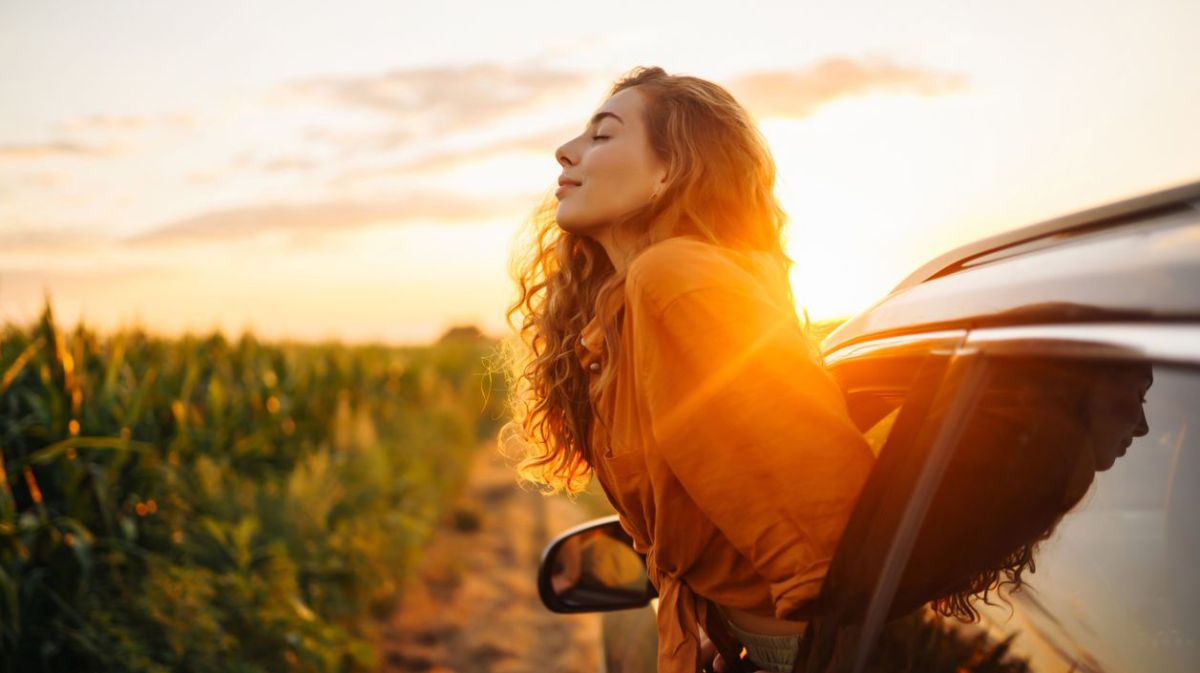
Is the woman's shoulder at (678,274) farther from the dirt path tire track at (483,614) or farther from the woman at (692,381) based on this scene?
the dirt path tire track at (483,614)

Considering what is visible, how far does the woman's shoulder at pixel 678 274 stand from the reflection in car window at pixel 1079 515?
0.50 metres

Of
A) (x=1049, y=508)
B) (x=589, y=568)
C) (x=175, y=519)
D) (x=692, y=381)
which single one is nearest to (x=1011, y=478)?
(x=1049, y=508)

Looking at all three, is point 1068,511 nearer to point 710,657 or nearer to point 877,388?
point 877,388

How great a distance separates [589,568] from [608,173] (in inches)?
44.6

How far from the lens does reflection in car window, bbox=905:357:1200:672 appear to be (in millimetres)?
1074

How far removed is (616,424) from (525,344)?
0.83m

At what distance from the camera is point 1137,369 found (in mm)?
1067

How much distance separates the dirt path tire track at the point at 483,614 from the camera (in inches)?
261

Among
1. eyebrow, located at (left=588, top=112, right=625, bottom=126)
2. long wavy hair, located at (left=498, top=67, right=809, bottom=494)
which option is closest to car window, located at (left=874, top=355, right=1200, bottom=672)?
long wavy hair, located at (left=498, top=67, right=809, bottom=494)

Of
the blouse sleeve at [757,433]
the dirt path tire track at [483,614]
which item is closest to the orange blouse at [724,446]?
the blouse sleeve at [757,433]

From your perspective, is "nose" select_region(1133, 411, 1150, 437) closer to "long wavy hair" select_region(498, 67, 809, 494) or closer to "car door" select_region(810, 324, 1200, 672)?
"car door" select_region(810, 324, 1200, 672)

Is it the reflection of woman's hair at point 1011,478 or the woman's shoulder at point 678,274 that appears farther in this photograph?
the woman's shoulder at point 678,274

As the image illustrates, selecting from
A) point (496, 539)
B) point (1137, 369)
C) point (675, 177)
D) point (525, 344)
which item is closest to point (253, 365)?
point (496, 539)

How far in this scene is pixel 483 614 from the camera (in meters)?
7.70
